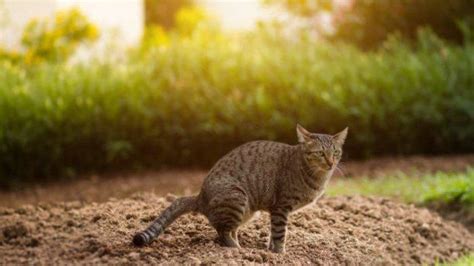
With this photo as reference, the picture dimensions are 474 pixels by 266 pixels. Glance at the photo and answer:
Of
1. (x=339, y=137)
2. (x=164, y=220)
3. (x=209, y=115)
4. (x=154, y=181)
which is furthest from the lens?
(x=209, y=115)

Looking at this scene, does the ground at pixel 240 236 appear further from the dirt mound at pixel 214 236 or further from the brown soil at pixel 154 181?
the brown soil at pixel 154 181

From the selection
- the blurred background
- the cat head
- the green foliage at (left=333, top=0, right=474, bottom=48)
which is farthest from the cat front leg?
the green foliage at (left=333, top=0, right=474, bottom=48)

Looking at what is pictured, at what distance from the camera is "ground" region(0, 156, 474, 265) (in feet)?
17.0

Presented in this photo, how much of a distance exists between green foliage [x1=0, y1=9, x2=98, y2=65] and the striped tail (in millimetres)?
9444

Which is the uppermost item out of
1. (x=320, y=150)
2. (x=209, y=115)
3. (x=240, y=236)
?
(x=320, y=150)

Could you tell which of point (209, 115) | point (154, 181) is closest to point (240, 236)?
point (154, 181)

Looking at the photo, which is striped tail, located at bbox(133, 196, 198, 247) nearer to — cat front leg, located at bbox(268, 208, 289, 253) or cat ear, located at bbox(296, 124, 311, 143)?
cat front leg, located at bbox(268, 208, 289, 253)

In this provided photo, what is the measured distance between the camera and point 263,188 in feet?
18.1

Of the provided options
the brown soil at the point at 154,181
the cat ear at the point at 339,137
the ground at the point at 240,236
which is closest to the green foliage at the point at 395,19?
the brown soil at the point at 154,181

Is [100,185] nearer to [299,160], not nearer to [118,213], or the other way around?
[118,213]

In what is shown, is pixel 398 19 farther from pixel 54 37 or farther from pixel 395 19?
pixel 54 37

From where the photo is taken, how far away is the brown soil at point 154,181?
958cm

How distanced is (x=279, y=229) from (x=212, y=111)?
5790 millimetres

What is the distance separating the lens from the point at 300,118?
1112cm
